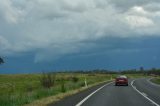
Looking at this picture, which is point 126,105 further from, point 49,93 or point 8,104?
point 49,93

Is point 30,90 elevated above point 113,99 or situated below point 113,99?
above

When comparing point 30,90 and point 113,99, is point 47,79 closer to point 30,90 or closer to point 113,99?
point 30,90

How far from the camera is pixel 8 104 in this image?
831 inches

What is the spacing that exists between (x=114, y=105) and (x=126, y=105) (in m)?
0.62

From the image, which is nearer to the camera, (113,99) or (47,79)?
(113,99)

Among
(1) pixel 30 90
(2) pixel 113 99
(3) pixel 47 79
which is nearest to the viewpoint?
(2) pixel 113 99

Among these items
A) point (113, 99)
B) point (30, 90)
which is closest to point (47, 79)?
point (30, 90)

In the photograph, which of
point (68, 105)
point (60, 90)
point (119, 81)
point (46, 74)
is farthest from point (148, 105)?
point (119, 81)

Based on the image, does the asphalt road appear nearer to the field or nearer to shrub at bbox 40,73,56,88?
the field

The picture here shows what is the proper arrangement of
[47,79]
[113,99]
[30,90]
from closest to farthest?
[113,99]
[30,90]
[47,79]

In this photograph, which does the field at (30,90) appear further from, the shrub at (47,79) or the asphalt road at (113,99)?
the asphalt road at (113,99)

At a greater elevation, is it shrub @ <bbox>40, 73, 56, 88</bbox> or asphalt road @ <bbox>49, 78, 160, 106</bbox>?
shrub @ <bbox>40, 73, 56, 88</bbox>

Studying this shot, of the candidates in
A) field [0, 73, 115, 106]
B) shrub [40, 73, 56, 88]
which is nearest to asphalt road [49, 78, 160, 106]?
field [0, 73, 115, 106]

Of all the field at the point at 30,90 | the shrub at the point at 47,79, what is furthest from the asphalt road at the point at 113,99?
the shrub at the point at 47,79
